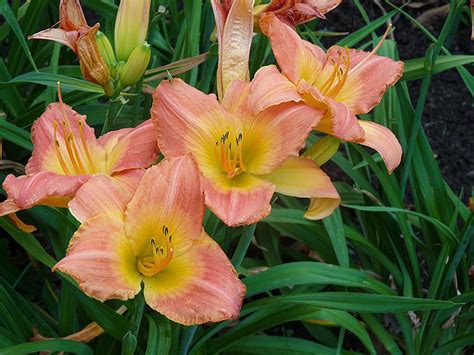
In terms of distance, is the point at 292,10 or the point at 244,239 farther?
the point at 292,10

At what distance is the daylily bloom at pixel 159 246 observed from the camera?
0.83 meters

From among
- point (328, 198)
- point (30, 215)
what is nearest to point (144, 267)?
point (328, 198)

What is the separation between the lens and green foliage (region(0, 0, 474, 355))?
1190mm

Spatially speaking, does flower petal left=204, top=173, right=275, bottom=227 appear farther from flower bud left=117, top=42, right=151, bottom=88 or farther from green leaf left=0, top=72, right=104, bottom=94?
green leaf left=0, top=72, right=104, bottom=94

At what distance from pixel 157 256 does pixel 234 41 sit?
32 centimetres

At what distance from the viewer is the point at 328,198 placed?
36.5 inches

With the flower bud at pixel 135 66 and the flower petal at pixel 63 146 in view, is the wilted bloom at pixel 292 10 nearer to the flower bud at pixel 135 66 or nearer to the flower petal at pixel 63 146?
the flower bud at pixel 135 66

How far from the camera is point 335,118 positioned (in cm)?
89

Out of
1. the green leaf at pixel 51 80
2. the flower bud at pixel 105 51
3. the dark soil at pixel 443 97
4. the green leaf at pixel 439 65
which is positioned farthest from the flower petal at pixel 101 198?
the dark soil at pixel 443 97

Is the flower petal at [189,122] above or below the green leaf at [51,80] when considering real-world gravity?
above

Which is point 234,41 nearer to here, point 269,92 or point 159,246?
point 269,92

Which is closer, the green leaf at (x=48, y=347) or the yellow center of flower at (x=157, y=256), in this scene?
the yellow center of flower at (x=157, y=256)

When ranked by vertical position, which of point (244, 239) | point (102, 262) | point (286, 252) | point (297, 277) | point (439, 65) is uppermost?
point (102, 262)

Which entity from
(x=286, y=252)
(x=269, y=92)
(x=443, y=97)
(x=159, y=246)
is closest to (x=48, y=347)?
(x=159, y=246)
